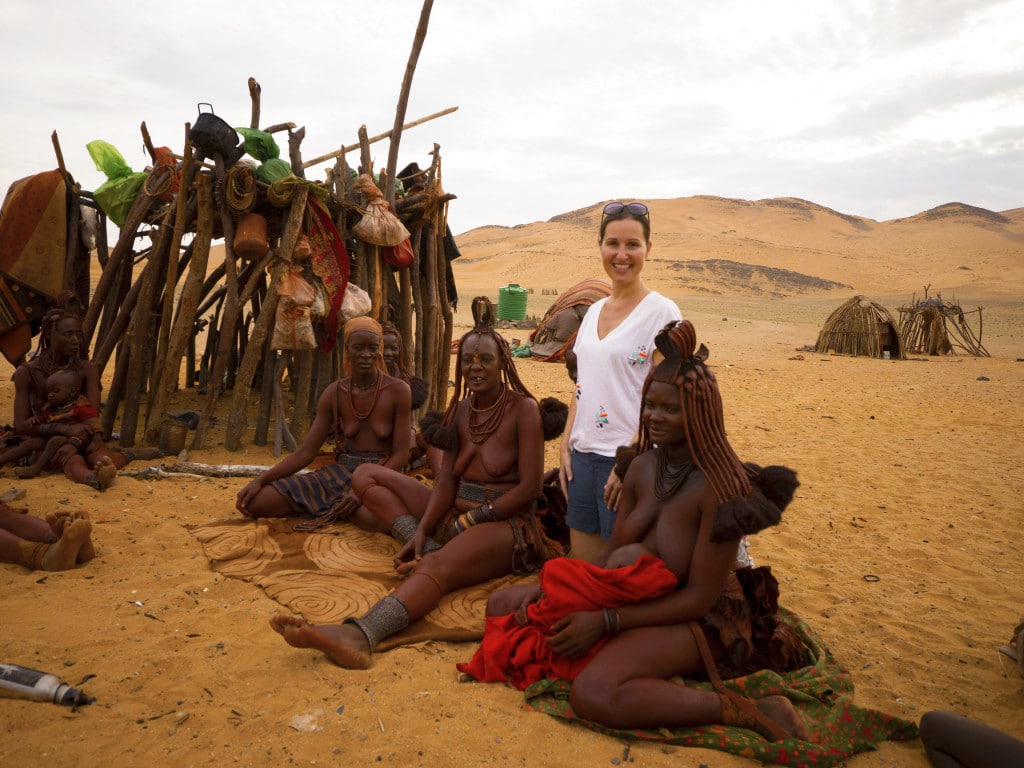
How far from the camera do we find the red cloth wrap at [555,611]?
8.28 ft

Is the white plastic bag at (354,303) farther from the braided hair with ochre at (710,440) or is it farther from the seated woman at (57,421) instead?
the braided hair with ochre at (710,440)

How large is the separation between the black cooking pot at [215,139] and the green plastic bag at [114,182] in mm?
1067

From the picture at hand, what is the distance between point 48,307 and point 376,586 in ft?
16.5

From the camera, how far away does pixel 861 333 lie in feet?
53.9

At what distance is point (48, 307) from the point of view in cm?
666

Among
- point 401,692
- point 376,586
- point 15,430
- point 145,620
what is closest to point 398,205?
point 15,430

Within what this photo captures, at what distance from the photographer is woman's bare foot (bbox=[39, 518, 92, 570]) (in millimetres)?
3594

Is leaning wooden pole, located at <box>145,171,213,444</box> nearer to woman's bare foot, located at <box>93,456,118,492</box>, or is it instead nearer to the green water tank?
woman's bare foot, located at <box>93,456,118,492</box>

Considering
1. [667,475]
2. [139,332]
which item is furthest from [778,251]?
[667,475]

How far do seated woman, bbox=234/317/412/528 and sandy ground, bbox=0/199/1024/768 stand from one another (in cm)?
59

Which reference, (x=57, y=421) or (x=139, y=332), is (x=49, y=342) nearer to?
(x=57, y=421)

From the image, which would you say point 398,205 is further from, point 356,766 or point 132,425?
point 356,766

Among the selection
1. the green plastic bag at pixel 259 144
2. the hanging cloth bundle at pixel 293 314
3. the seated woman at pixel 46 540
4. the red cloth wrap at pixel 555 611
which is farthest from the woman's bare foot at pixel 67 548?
the green plastic bag at pixel 259 144

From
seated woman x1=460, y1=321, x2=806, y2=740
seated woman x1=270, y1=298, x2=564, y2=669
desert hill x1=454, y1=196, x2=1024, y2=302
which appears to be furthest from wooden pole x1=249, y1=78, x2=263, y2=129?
desert hill x1=454, y1=196, x2=1024, y2=302
